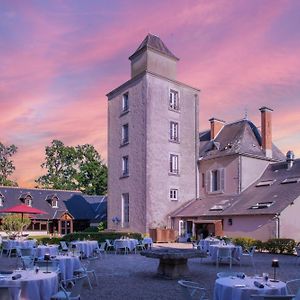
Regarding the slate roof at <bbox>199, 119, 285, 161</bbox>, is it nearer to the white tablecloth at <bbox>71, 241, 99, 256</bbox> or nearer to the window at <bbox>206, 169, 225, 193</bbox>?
the window at <bbox>206, 169, 225, 193</bbox>

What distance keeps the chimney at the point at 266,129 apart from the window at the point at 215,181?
11.8 ft

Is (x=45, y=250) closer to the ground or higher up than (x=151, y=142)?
closer to the ground

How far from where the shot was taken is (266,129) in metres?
28.7

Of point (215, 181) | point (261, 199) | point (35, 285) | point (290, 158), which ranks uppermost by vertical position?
point (290, 158)

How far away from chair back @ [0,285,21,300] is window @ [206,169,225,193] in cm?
2304

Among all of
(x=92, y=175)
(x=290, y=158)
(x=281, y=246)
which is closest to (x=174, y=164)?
(x=290, y=158)

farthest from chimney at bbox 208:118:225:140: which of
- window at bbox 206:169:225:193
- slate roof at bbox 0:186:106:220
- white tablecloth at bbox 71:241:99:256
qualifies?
white tablecloth at bbox 71:241:99:256

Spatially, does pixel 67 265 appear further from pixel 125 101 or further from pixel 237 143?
pixel 125 101

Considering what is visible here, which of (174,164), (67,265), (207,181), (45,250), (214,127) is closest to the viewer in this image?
(67,265)

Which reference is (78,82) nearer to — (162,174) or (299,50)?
(299,50)

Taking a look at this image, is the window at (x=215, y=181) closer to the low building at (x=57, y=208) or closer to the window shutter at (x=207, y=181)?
the window shutter at (x=207, y=181)

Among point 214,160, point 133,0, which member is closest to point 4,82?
point 133,0

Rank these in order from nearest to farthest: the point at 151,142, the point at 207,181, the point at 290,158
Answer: the point at 290,158 → the point at 151,142 → the point at 207,181

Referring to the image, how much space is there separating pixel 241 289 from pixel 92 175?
49418 mm
